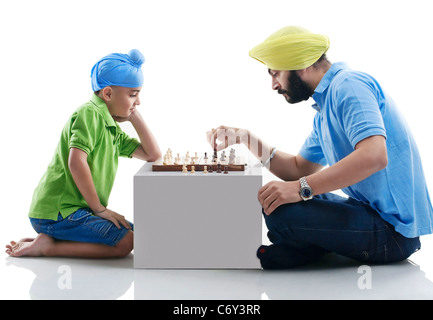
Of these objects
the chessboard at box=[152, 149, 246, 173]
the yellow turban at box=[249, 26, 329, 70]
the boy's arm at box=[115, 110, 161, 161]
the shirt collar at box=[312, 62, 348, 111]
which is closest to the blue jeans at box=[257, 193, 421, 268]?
the chessboard at box=[152, 149, 246, 173]

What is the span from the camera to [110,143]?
3131 millimetres

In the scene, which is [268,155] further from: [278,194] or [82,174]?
[82,174]

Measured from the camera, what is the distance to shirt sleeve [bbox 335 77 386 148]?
262cm

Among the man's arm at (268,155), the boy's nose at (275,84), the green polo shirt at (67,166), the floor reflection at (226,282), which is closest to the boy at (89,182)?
the green polo shirt at (67,166)

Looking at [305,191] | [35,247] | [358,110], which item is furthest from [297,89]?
[35,247]

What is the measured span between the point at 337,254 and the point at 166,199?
88 cm

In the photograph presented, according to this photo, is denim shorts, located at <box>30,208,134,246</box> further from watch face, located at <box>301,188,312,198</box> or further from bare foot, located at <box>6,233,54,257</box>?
watch face, located at <box>301,188,312,198</box>

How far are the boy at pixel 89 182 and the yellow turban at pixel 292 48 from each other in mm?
621

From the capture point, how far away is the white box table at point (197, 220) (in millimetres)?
2787

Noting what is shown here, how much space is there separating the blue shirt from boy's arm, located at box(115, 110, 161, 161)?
849 mm

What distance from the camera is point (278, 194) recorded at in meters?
2.73

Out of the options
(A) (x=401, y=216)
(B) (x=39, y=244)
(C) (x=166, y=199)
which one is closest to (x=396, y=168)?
(A) (x=401, y=216)

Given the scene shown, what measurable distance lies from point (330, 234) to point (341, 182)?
272mm

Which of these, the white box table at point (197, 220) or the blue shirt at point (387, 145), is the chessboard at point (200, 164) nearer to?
the white box table at point (197, 220)
